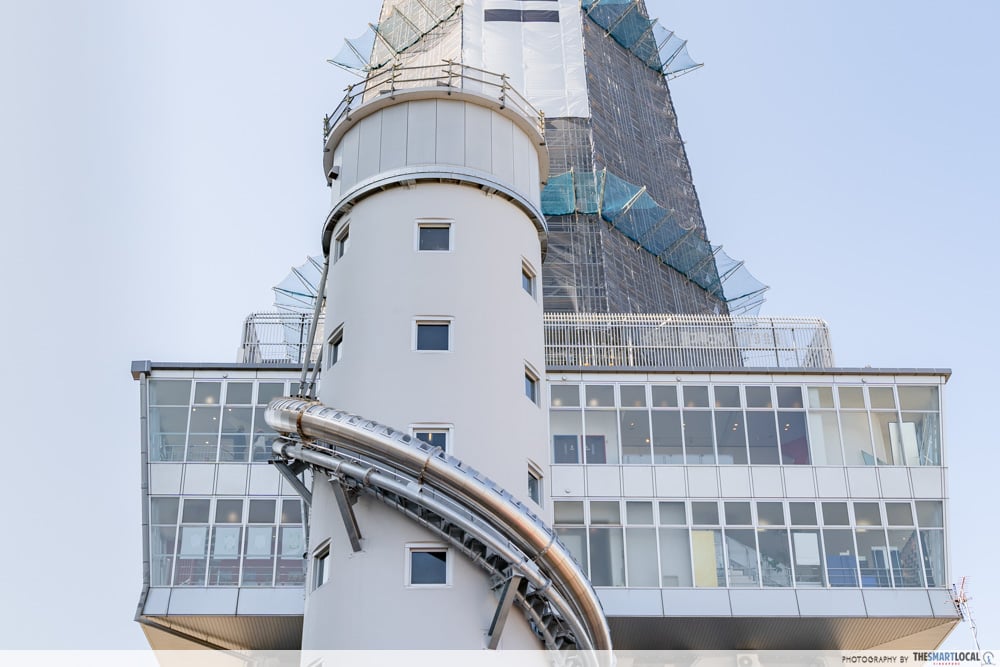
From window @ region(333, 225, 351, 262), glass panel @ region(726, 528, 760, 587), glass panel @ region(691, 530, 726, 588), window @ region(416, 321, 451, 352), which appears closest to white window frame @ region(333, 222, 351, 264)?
window @ region(333, 225, 351, 262)

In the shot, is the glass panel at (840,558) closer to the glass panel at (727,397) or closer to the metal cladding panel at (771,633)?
the metal cladding panel at (771,633)

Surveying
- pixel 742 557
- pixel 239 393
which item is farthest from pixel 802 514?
pixel 239 393

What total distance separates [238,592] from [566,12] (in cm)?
4313

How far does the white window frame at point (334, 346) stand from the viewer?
28659 mm

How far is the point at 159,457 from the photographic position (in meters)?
40.2

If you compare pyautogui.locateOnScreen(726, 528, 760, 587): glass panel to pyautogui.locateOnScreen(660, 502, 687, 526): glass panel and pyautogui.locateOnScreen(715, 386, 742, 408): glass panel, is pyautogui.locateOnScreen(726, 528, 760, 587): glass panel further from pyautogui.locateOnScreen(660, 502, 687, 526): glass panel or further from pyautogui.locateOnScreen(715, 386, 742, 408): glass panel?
pyautogui.locateOnScreen(715, 386, 742, 408): glass panel

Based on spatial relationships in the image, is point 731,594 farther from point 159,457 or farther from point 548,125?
point 548,125

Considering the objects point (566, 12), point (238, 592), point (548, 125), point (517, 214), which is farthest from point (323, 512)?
point (566, 12)

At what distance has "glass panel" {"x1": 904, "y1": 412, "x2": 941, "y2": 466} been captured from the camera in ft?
132

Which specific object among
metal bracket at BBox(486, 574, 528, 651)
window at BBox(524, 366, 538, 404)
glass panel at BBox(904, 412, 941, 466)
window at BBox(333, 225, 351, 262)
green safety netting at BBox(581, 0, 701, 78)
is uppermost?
green safety netting at BBox(581, 0, 701, 78)

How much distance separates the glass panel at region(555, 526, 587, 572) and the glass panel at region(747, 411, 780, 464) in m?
5.93

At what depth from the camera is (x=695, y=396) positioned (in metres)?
41.3

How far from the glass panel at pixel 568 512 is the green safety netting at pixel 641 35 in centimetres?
4113

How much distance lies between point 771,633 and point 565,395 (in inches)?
385
